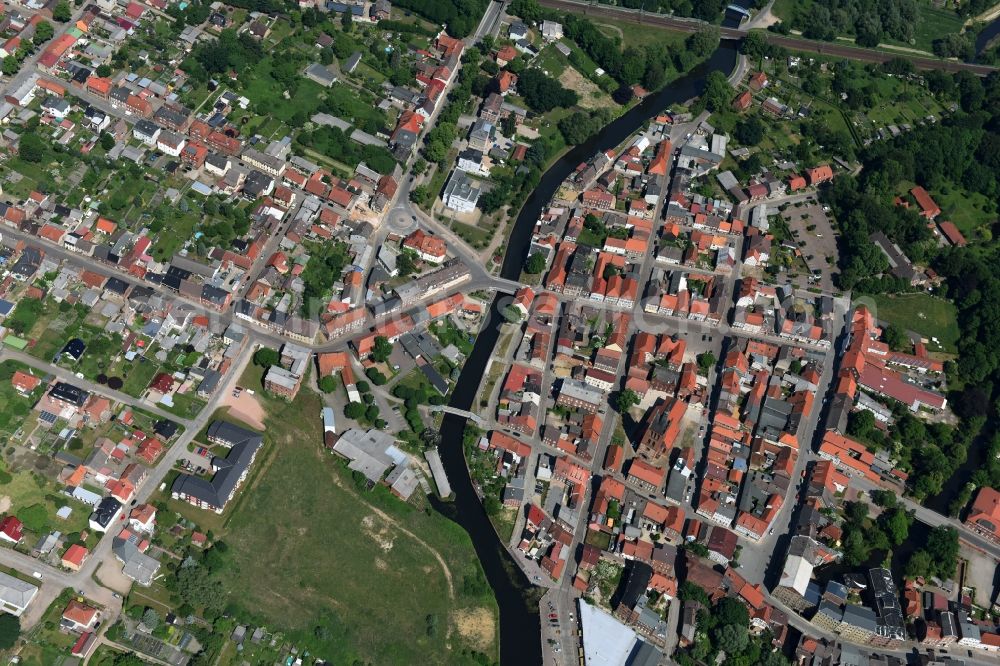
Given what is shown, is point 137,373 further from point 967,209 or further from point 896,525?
point 967,209

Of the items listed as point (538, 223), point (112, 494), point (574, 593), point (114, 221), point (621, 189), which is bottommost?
point (112, 494)

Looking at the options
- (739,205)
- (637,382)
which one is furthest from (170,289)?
(739,205)

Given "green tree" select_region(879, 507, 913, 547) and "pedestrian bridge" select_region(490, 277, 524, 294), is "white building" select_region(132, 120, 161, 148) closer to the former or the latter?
"pedestrian bridge" select_region(490, 277, 524, 294)

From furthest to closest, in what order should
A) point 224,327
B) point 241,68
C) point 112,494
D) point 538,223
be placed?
1. point 241,68
2. point 538,223
3. point 224,327
4. point 112,494

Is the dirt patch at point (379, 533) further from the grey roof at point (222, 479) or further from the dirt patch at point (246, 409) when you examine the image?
the dirt patch at point (246, 409)

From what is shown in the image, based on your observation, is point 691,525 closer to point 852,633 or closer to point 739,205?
point 852,633

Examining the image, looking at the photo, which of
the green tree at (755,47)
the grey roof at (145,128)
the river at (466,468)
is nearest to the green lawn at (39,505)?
the river at (466,468)

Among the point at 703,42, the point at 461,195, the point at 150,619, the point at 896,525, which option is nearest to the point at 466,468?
the point at 150,619
